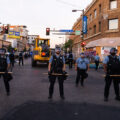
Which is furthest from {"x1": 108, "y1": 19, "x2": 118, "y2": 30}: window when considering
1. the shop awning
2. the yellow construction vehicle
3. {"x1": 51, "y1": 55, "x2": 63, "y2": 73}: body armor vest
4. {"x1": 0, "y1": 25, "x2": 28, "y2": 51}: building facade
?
{"x1": 51, "y1": 55, "x2": 63, "y2": 73}: body armor vest

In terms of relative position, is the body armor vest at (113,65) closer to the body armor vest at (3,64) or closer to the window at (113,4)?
the body armor vest at (3,64)

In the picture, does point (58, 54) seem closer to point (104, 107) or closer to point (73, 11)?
point (104, 107)

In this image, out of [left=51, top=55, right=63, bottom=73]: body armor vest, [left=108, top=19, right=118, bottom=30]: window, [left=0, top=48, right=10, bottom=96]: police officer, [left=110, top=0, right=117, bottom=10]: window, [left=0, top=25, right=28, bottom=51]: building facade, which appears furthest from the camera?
[left=0, top=25, right=28, bottom=51]: building facade

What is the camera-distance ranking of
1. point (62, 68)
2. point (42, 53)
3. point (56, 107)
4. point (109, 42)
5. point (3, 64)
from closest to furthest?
point (56, 107), point (62, 68), point (3, 64), point (42, 53), point (109, 42)

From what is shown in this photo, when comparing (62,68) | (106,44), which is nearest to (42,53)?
(106,44)

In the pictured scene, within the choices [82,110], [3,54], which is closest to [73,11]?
[3,54]

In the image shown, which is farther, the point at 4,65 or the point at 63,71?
the point at 4,65

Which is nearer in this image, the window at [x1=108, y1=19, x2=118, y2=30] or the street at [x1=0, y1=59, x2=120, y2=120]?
the street at [x1=0, y1=59, x2=120, y2=120]

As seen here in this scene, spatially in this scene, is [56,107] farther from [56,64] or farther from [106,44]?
[106,44]

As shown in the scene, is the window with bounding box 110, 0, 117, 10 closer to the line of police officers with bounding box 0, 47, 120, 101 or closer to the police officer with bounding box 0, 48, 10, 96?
the line of police officers with bounding box 0, 47, 120, 101

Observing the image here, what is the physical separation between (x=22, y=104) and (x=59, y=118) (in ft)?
5.15

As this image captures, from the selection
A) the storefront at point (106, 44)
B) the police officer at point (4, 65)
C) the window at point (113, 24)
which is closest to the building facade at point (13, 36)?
the storefront at point (106, 44)

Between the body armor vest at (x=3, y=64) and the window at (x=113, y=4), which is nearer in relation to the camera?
the body armor vest at (x=3, y=64)

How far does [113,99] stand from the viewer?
6004mm
